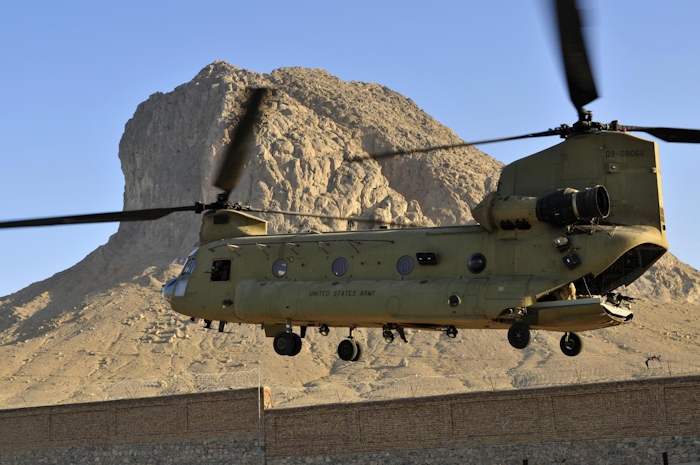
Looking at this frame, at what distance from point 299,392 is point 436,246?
35.4 metres

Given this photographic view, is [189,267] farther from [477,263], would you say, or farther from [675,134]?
[675,134]

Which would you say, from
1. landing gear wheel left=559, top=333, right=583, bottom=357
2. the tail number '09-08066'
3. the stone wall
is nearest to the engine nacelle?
the tail number '09-08066'

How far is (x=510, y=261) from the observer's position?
22.6 meters

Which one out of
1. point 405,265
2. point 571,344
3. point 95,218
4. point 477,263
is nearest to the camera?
point 477,263

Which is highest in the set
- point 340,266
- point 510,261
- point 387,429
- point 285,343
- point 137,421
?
point 340,266

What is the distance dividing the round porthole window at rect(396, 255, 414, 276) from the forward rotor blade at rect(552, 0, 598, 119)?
525 centimetres

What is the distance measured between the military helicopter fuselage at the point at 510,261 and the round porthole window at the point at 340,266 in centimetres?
3

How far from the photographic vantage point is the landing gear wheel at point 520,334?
2144cm

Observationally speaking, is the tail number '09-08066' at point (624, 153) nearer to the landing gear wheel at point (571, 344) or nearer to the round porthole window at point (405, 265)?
the landing gear wheel at point (571, 344)

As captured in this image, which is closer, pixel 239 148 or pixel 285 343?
pixel 285 343

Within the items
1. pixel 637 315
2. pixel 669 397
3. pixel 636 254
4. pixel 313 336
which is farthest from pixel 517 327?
pixel 637 315

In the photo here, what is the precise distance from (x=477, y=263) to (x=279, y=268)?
5661 millimetres

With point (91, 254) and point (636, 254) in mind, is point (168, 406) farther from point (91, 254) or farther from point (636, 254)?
point (91, 254)

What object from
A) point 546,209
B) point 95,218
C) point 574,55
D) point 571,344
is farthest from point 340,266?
point 574,55
